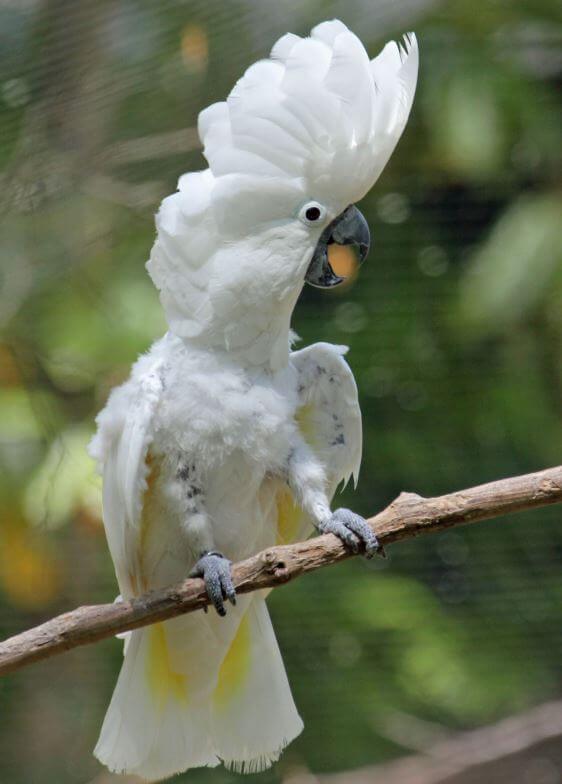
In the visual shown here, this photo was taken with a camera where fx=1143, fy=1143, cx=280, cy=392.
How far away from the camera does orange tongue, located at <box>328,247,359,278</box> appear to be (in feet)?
5.64

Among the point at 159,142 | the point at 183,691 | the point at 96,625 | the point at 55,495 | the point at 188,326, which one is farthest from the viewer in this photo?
the point at 159,142

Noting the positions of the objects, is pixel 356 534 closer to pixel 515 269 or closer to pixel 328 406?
pixel 328 406

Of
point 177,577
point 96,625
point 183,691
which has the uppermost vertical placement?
point 96,625

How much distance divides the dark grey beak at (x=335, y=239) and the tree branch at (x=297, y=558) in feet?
1.31

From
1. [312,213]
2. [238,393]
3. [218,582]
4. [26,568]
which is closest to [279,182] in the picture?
[312,213]

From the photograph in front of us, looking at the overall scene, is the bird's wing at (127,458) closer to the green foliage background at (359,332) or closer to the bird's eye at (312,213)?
the bird's eye at (312,213)

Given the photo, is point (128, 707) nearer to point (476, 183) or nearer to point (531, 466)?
point (531, 466)

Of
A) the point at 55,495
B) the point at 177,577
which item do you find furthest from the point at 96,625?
the point at 55,495

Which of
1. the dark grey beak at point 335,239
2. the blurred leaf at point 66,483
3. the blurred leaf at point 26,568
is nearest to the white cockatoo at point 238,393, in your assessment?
the dark grey beak at point 335,239

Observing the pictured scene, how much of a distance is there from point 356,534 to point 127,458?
13.9 inches

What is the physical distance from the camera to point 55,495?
7.14ft

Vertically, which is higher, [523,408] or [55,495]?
[55,495]

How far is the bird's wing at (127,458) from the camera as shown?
5.24 ft

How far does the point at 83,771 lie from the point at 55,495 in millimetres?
785
